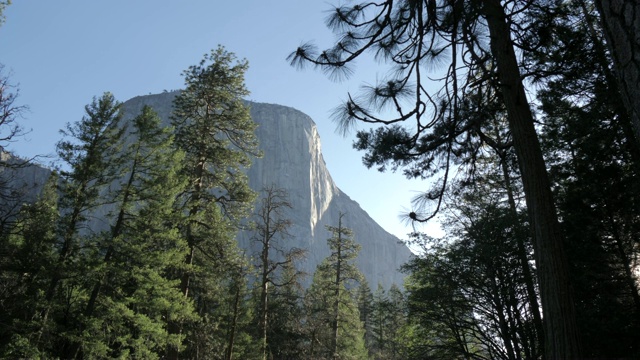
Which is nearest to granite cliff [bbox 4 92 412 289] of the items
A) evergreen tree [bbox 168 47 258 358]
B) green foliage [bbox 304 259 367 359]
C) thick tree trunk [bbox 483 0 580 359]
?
green foliage [bbox 304 259 367 359]

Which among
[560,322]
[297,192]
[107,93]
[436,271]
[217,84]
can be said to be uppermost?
[297,192]

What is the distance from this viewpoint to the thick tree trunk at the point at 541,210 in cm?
276

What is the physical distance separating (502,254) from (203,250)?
27.8 feet

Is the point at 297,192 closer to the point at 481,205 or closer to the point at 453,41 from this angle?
the point at 481,205

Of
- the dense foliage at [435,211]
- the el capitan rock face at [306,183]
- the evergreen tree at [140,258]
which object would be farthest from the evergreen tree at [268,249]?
the el capitan rock face at [306,183]

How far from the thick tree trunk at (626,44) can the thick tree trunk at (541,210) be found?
5.47 ft

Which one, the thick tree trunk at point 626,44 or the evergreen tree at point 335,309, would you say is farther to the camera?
the evergreen tree at point 335,309

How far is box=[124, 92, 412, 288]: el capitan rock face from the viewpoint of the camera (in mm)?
106062

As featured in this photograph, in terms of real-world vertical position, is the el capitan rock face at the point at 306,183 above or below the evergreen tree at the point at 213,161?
above

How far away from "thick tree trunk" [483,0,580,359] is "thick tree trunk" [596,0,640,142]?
167 cm

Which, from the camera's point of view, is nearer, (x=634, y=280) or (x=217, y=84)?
(x=634, y=280)

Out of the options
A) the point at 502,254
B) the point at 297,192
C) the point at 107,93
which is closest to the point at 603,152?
the point at 502,254

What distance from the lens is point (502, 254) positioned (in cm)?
1041

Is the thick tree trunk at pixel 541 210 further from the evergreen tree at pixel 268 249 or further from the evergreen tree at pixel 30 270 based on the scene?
the evergreen tree at pixel 268 249
